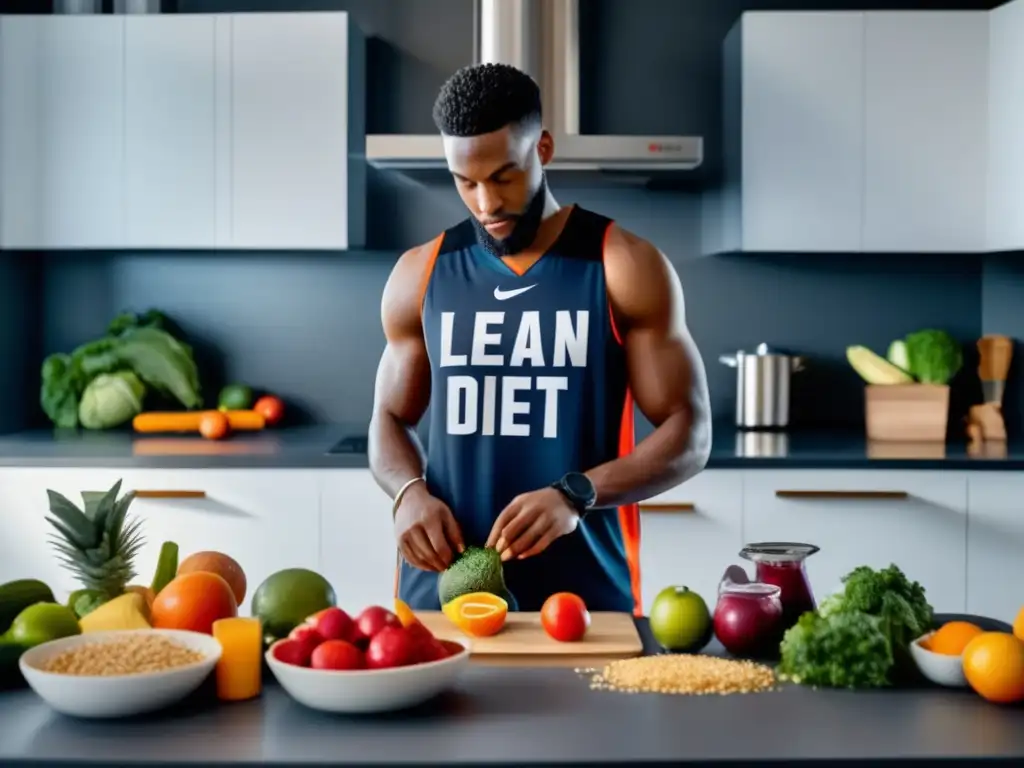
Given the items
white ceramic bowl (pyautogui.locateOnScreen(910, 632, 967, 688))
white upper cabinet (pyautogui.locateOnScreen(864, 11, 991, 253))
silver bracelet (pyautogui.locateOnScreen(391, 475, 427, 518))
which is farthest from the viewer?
white upper cabinet (pyautogui.locateOnScreen(864, 11, 991, 253))

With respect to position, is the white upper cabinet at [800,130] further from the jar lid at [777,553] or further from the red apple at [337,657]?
the red apple at [337,657]

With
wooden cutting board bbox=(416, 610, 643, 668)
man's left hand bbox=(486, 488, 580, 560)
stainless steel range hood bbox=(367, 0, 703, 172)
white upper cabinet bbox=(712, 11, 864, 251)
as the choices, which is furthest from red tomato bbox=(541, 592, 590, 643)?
white upper cabinet bbox=(712, 11, 864, 251)

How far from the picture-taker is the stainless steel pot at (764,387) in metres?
4.03

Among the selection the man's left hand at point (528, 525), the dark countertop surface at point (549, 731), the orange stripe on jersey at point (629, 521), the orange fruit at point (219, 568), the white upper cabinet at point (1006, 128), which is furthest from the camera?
the white upper cabinet at point (1006, 128)

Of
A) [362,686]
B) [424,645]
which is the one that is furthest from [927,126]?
[362,686]

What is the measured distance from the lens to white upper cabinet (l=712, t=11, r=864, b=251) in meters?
3.84

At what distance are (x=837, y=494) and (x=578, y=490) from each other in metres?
1.54

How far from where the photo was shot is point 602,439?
2383mm

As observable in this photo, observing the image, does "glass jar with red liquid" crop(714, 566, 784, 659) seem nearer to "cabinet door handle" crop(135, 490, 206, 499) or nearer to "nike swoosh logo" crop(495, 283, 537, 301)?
"nike swoosh logo" crop(495, 283, 537, 301)

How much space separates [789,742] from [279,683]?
25.8 inches

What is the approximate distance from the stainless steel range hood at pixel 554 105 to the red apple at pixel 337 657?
238cm

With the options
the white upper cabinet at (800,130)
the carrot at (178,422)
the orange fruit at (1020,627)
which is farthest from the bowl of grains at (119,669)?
the white upper cabinet at (800,130)

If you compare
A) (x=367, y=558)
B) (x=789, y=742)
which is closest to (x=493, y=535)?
(x=789, y=742)

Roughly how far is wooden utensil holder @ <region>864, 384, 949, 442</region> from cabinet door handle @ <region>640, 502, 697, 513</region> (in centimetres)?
76
